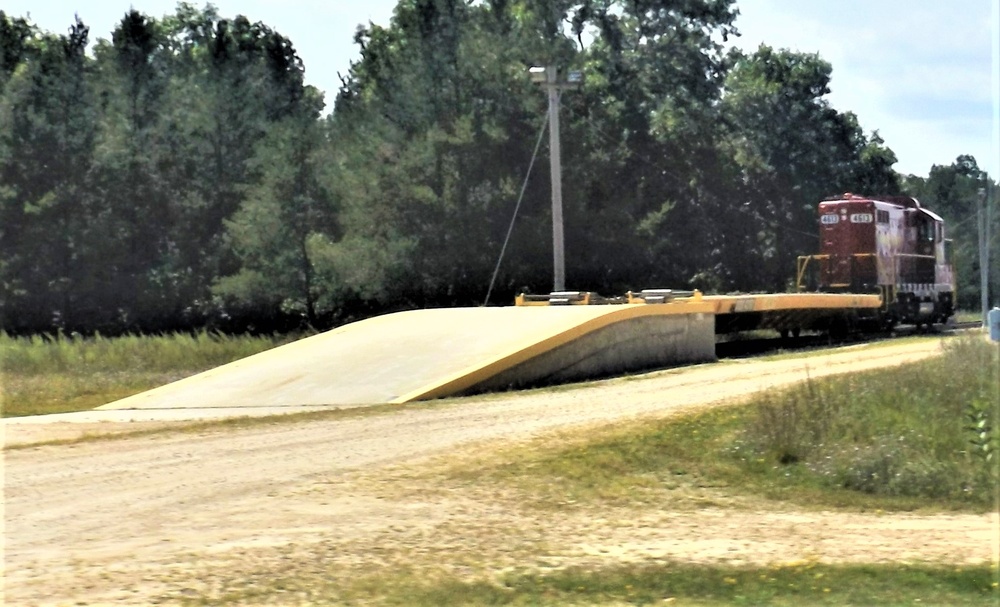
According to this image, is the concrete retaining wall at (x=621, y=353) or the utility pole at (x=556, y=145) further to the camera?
the utility pole at (x=556, y=145)

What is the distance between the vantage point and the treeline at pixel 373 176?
159ft

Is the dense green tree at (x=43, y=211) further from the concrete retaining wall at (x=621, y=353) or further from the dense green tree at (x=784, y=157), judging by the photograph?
the concrete retaining wall at (x=621, y=353)

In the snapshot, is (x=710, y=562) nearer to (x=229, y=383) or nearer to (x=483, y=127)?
(x=229, y=383)

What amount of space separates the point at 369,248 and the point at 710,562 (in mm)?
38461

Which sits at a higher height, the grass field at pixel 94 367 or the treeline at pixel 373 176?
the treeline at pixel 373 176

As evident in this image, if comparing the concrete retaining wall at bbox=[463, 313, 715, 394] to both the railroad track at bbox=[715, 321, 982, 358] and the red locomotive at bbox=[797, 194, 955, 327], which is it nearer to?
the railroad track at bbox=[715, 321, 982, 358]

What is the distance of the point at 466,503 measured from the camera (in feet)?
37.8

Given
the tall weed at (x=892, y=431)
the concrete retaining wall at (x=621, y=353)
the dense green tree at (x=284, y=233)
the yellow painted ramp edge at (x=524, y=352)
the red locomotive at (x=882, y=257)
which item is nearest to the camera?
the tall weed at (x=892, y=431)

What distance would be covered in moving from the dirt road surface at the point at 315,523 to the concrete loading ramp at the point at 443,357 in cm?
422

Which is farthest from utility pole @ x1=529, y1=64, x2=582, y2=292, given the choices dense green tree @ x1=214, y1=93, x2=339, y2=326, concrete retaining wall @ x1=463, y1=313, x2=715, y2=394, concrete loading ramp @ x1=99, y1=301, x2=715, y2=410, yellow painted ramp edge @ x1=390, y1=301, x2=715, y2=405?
dense green tree @ x1=214, y1=93, x2=339, y2=326

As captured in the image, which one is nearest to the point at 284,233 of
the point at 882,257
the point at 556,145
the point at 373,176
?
the point at 373,176

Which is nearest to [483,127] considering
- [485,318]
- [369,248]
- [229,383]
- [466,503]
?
[369,248]

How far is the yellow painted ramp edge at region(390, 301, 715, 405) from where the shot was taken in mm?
18984

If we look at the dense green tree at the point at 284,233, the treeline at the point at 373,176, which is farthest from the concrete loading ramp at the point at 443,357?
the dense green tree at the point at 284,233
